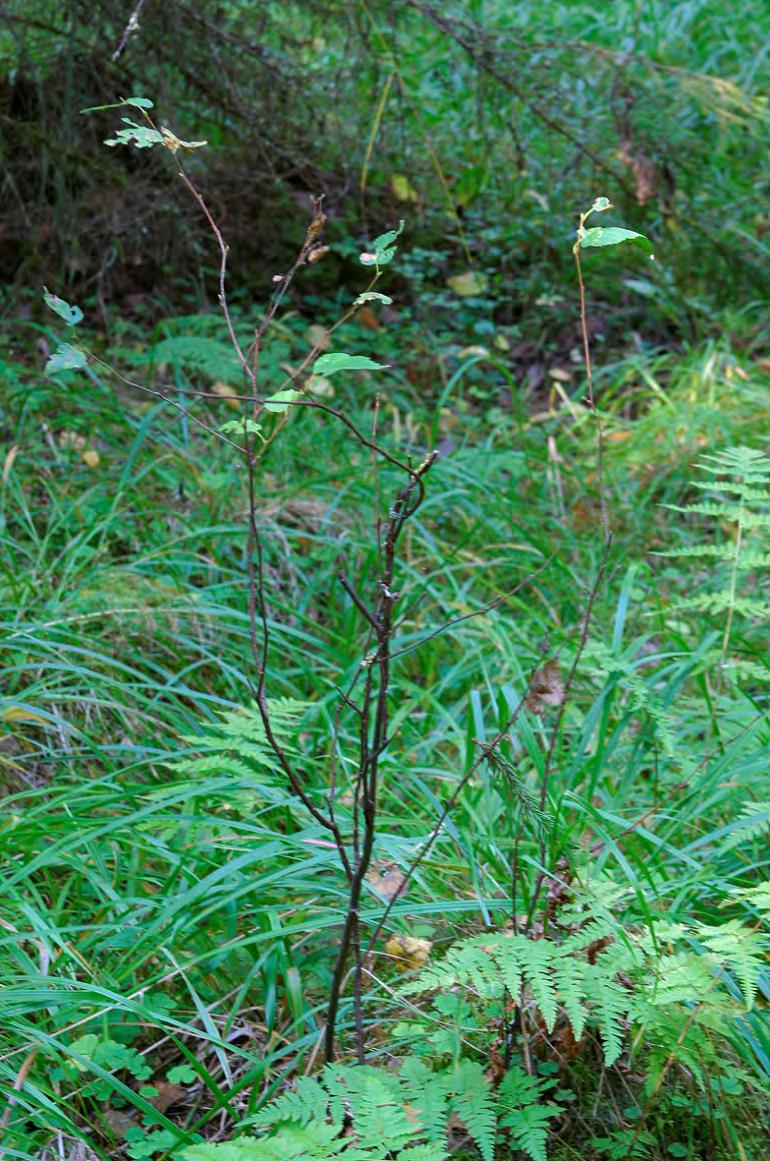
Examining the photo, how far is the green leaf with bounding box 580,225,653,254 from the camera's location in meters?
1.43

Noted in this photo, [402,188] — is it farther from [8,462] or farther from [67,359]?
[67,359]

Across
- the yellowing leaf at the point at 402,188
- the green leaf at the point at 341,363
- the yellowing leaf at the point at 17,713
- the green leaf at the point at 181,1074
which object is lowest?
the green leaf at the point at 181,1074

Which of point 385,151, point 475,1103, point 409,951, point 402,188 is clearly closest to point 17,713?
point 409,951

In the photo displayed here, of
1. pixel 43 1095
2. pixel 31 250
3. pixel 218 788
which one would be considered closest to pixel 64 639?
pixel 218 788

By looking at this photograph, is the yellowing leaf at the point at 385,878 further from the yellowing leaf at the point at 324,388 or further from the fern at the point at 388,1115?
the yellowing leaf at the point at 324,388

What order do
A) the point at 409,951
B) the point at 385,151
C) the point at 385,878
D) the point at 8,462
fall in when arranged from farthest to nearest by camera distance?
1. the point at 385,151
2. the point at 8,462
3. the point at 385,878
4. the point at 409,951

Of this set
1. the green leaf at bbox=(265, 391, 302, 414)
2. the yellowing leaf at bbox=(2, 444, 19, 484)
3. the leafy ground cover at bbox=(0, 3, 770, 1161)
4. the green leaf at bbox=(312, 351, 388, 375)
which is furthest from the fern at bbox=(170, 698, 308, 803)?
the yellowing leaf at bbox=(2, 444, 19, 484)

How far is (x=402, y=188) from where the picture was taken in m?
4.98

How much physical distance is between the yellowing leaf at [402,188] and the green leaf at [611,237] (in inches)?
140

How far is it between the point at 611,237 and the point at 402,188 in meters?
3.75

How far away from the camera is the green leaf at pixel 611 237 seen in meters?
1.43

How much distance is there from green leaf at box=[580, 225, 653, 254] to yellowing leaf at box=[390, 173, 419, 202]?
3.56 metres

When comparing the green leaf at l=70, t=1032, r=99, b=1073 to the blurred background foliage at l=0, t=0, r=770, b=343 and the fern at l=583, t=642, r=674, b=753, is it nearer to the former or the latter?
the fern at l=583, t=642, r=674, b=753

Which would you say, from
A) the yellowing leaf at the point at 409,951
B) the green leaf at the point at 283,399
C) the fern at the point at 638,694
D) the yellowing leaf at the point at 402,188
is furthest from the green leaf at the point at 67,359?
the yellowing leaf at the point at 402,188
